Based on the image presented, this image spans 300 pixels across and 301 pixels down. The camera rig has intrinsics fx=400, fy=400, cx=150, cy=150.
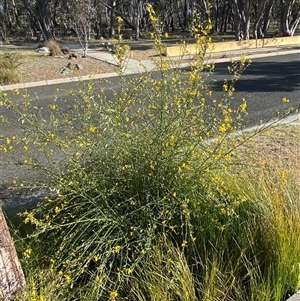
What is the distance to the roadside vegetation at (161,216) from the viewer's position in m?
2.39

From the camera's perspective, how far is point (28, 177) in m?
4.31

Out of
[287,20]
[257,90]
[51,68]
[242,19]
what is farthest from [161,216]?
[287,20]

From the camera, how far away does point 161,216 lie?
2.64 m

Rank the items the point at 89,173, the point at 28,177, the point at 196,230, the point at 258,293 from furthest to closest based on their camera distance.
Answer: the point at 28,177, the point at 89,173, the point at 196,230, the point at 258,293

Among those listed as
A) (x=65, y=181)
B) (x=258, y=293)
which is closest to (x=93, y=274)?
(x=65, y=181)

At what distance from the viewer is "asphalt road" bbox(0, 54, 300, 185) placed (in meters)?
6.52

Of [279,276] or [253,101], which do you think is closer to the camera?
[279,276]

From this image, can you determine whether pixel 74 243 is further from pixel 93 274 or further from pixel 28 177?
pixel 28 177

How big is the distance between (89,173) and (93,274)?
0.82 metres

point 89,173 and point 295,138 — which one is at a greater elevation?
point 89,173

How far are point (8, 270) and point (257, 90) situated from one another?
7.82m

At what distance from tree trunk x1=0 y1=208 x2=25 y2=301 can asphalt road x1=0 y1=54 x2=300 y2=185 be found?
7.52 ft

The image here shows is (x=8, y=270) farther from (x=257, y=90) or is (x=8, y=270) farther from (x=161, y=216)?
(x=257, y=90)

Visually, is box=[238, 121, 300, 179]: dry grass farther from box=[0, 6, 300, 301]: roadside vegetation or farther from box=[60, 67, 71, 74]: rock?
box=[60, 67, 71, 74]: rock
